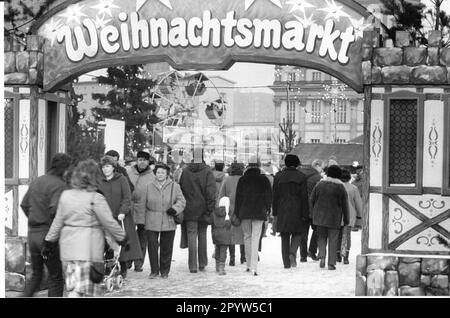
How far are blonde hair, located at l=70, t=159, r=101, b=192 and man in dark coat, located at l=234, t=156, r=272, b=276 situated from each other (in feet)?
14.1

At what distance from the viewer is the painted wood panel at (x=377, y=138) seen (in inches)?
350

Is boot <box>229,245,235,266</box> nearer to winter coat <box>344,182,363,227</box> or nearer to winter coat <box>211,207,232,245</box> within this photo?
winter coat <box>211,207,232,245</box>

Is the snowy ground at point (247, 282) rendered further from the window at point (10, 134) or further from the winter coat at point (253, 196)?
the window at point (10, 134)

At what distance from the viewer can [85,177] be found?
22.6 feet

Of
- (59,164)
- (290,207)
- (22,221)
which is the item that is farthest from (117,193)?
(290,207)

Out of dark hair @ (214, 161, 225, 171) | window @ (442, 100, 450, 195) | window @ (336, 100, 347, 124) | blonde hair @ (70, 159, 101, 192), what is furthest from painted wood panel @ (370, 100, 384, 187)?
window @ (336, 100, 347, 124)

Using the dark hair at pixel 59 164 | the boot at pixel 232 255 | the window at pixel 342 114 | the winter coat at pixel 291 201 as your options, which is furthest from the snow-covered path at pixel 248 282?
the window at pixel 342 114

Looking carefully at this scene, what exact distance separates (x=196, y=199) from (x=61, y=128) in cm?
204

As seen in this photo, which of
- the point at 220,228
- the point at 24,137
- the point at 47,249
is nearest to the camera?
the point at 47,249

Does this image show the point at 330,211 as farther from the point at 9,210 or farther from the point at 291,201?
the point at 9,210

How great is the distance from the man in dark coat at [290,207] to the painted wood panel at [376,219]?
9.49 ft

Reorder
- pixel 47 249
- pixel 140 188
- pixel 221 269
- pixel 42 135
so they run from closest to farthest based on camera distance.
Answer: pixel 47 249 < pixel 42 135 < pixel 140 188 < pixel 221 269

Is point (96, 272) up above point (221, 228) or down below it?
above

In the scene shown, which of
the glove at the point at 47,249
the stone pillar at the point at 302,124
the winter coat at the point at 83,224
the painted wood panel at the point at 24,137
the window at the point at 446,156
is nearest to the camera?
the winter coat at the point at 83,224
